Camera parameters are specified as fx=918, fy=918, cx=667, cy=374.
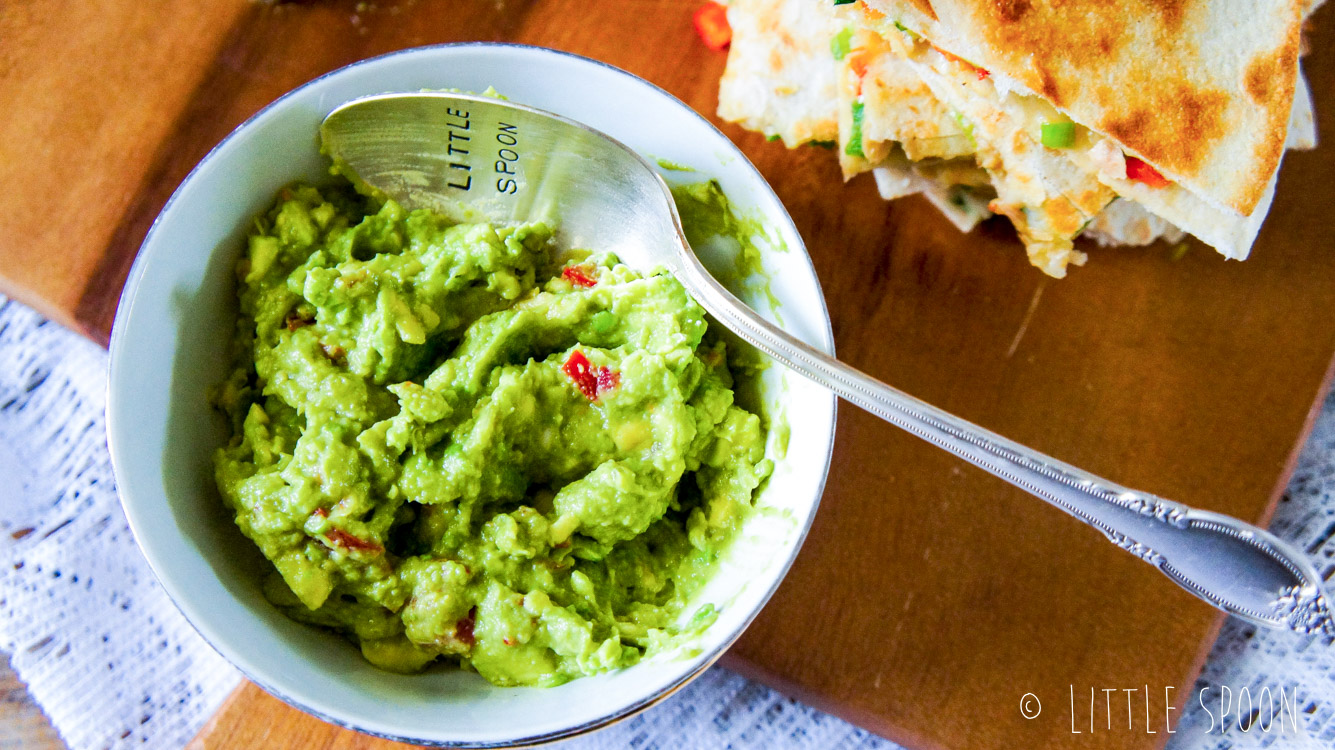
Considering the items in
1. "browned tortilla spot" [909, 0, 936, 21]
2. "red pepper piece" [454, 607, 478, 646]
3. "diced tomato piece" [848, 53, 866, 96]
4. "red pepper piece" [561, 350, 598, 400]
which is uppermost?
"browned tortilla spot" [909, 0, 936, 21]

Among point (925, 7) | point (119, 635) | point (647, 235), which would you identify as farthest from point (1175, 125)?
point (119, 635)

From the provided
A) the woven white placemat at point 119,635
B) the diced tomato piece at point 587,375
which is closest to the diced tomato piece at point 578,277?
the diced tomato piece at point 587,375

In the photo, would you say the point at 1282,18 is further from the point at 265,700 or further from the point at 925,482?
the point at 265,700

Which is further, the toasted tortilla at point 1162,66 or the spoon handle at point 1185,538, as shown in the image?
the toasted tortilla at point 1162,66

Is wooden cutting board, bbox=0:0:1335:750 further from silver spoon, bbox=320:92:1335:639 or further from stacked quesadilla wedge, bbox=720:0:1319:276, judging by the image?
silver spoon, bbox=320:92:1335:639

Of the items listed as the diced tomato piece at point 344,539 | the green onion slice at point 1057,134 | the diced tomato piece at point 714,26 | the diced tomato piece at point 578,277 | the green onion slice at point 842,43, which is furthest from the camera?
the diced tomato piece at point 714,26

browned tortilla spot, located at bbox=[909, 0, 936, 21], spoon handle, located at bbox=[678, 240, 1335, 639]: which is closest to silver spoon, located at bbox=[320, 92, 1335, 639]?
spoon handle, located at bbox=[678, 240, 1335, 639]

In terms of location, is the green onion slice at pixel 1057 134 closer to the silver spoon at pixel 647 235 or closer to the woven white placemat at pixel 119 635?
A: the silver spoon at pixel 647 235

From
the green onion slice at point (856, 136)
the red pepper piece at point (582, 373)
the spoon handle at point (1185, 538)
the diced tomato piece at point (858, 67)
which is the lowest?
the red pepper piece at point (582, 373)

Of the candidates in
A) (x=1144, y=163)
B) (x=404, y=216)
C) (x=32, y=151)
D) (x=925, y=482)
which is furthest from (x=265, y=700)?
(x=1144, y=163)
